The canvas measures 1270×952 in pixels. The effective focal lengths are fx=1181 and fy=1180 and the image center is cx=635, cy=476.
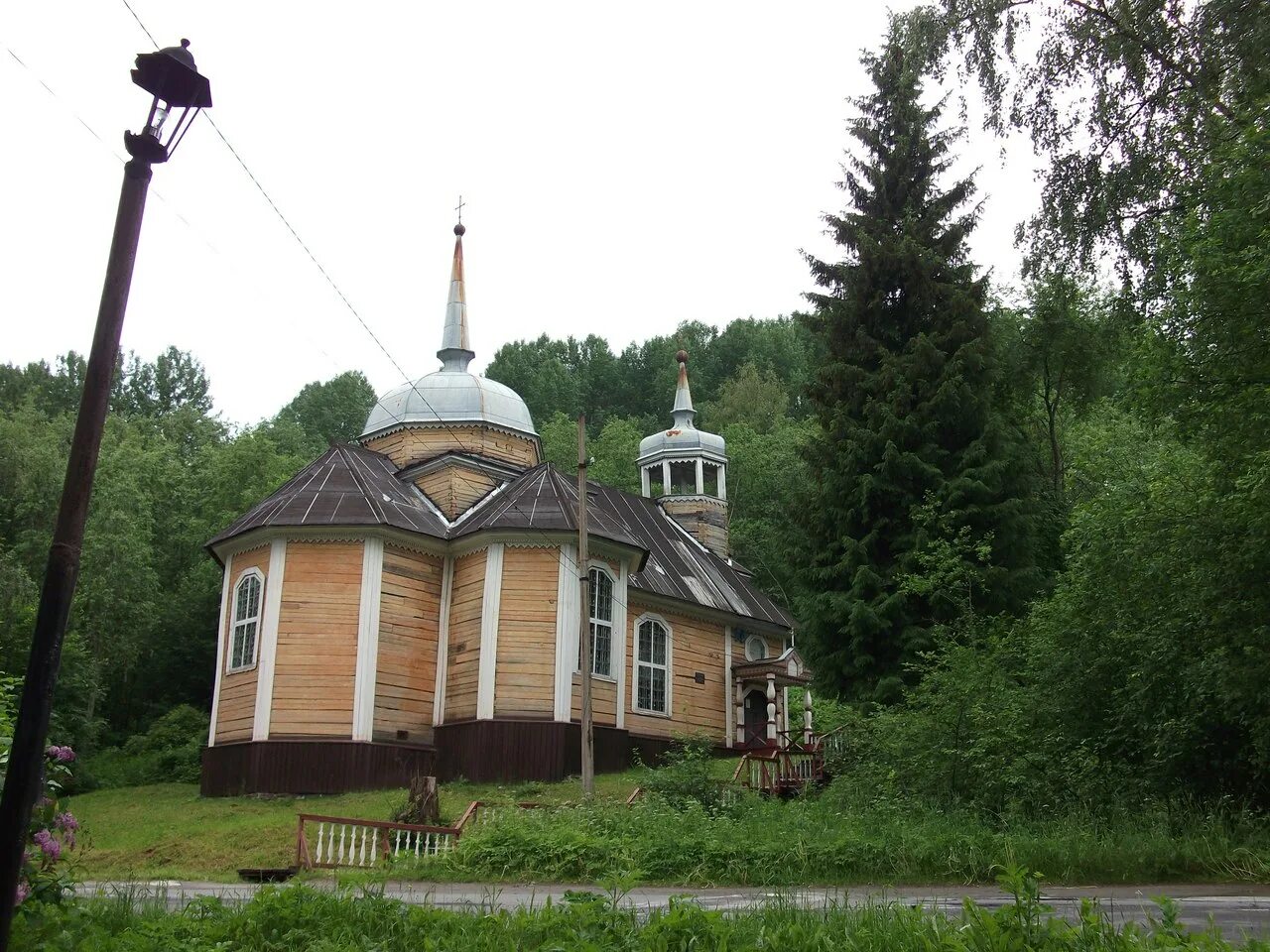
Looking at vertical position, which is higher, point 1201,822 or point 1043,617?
point 1043,617

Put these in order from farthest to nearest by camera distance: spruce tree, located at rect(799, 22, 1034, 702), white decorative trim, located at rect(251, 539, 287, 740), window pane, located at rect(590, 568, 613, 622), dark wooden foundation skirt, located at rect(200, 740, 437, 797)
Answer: window pane, located at rect(590, 568, 613, 622), white decorative trim, located at rect(251, 539, 287, 740), dark wooden foundation skirt, located at rect(200, 740, 437, 797), spruce tree, located at rect(799, 22, 1034, 702)

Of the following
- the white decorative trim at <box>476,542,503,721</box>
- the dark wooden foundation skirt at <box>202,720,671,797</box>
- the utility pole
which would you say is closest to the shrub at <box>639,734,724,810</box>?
the utility pole

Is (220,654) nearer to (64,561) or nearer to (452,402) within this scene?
(452,402)

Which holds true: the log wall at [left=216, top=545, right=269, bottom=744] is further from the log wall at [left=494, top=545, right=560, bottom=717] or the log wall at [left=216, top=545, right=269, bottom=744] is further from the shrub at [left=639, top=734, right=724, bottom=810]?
the shrub at [left=639, top=734, right=724, bottom=810]

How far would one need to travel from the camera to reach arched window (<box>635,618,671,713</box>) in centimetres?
2811

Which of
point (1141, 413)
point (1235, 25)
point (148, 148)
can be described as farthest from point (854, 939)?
point (1235, 25)

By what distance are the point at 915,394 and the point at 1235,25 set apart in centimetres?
913

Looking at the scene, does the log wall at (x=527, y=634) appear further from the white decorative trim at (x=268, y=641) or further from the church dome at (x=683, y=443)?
the church dome at (x=683, y=443)

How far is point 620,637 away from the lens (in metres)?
26.3

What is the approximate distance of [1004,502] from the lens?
21953 millimetres

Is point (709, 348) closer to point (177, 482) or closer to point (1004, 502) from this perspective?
point (177, 482)

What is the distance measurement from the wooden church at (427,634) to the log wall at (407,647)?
0.10 feet

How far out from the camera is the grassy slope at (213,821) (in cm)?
1675

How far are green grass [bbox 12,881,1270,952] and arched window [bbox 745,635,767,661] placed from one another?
24.9 metres
